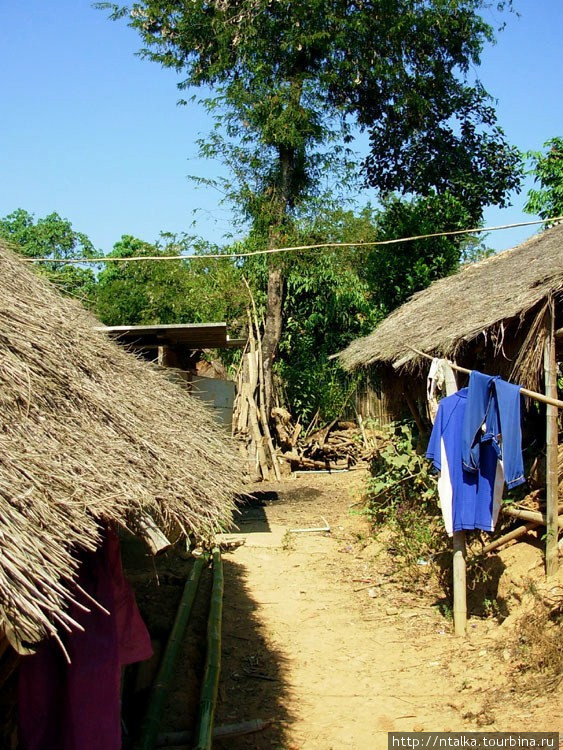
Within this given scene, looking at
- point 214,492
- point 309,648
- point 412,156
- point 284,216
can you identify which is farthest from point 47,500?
point 412,156

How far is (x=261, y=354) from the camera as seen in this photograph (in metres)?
14.9

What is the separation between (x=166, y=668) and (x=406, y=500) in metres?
4.50

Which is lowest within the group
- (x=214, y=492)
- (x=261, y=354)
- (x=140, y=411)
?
(x=214, y=492)

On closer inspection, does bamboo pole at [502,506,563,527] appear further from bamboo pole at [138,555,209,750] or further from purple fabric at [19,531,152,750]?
purple fabric at [19,531,152,750]

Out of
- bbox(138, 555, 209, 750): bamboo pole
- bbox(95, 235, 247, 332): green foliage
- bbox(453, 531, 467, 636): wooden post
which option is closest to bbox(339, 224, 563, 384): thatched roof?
bbox(453, 531, 467, 636): wooden post

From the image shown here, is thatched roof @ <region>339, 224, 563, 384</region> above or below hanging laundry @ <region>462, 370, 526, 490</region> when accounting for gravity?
above

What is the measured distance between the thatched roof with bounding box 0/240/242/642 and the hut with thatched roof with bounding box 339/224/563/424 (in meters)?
2.50

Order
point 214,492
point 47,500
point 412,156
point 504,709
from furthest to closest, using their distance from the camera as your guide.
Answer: point 412,156 < point 504,709 < point 214,492 < point 47,500

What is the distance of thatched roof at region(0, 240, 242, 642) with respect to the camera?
258 centimetres

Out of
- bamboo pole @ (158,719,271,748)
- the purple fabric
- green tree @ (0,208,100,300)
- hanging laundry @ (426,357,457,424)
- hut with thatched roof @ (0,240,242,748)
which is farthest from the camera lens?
green tree @ (0,208,100,300)

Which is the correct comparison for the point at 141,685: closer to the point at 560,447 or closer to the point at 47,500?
the point at 47,500

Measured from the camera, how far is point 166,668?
18.3ft

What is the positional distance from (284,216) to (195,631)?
1045 centimetres

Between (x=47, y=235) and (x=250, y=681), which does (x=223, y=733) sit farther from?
(x=47, y=235)
